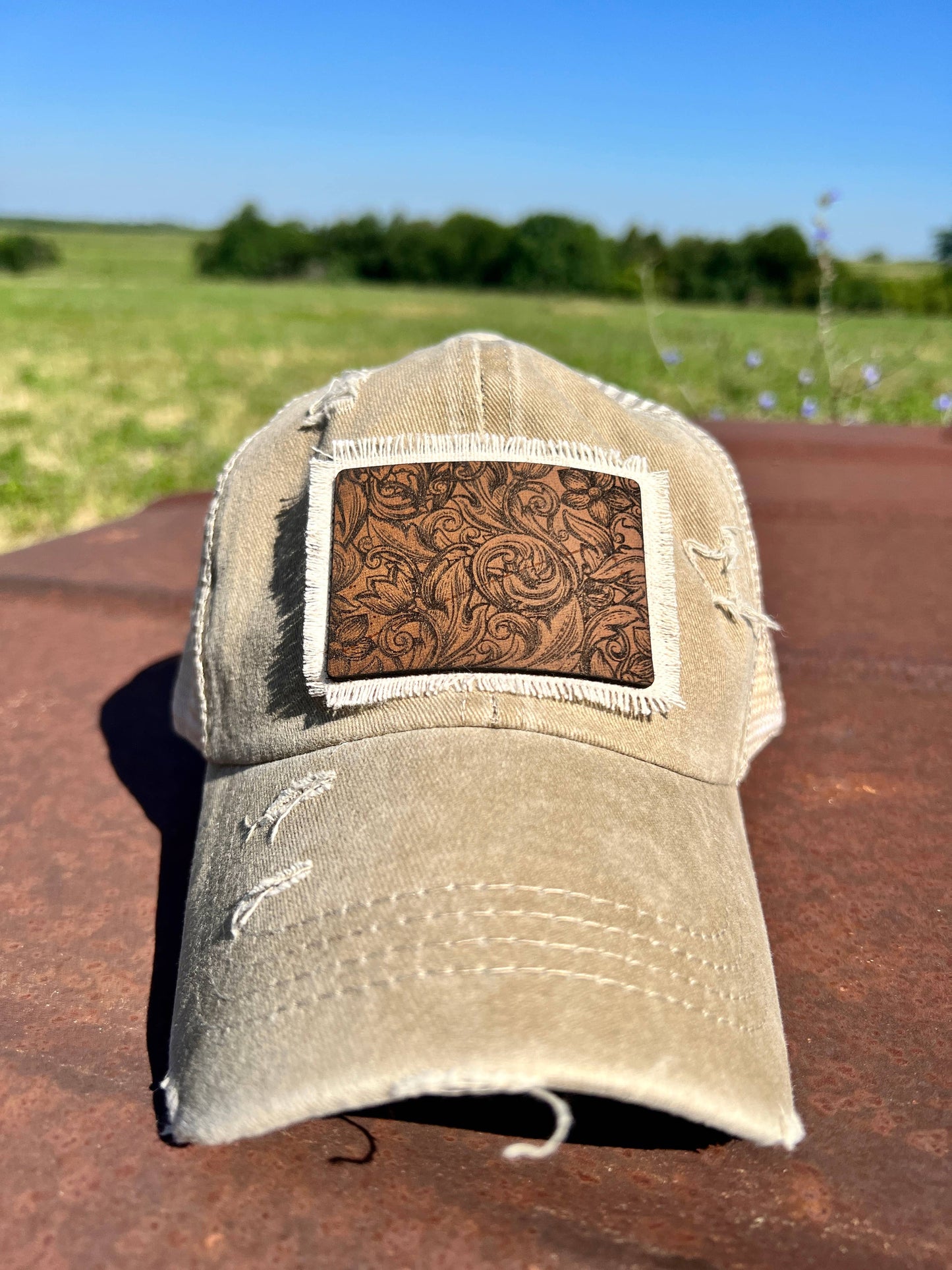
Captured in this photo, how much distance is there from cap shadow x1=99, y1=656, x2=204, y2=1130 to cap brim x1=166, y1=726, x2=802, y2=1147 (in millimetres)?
88

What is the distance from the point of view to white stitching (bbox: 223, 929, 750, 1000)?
0.65 m

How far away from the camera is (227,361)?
11.0 m

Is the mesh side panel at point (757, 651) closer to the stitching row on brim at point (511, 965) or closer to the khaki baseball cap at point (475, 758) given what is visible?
the khaki baseball cap at point (475, 758)

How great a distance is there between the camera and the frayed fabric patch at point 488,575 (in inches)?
33.6

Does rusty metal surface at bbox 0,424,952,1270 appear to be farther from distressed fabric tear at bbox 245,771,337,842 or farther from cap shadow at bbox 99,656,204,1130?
distressed fabric tear at bbox 245,771,337,842

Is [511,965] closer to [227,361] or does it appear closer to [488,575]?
[488,575]

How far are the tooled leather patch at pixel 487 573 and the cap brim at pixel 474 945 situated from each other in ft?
0.25

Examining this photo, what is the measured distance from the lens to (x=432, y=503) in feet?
2.97

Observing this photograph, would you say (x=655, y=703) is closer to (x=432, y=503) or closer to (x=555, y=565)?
(x=555, y=565)

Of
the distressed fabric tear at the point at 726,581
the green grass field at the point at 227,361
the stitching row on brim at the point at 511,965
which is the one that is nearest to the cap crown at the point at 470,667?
the distressed fabric tear at the point at 726,581

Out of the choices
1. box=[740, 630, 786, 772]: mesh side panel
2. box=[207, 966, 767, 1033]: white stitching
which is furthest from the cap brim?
box=[740, 630, 786, 772]: mesh side panel

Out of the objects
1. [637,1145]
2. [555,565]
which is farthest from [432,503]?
[637,1145]

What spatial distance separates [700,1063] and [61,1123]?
1.47ft

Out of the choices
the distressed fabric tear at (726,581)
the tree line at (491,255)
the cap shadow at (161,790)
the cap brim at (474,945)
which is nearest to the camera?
the cap brim at (474,945)
